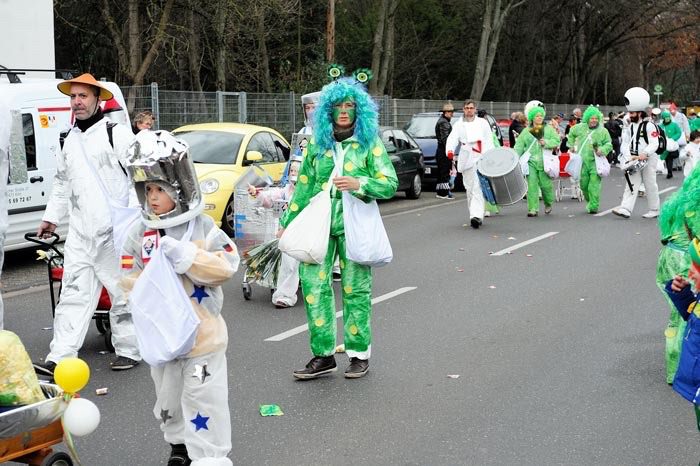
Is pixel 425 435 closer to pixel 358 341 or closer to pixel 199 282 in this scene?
pixel 358 341

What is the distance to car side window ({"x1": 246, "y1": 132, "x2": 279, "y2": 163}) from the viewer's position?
1520 centimetres

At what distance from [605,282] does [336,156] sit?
498 cm

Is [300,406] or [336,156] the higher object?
[336,156]

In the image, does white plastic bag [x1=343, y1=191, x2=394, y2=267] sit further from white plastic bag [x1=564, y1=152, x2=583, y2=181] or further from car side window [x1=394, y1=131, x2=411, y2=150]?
car side window [x1=394, y1=131, x2=411, y2=150]

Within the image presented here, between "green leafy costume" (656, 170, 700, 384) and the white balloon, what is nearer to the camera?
the white balloon

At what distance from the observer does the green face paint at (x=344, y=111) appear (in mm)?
6738

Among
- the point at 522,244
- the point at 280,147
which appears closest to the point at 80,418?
the point at 522,244

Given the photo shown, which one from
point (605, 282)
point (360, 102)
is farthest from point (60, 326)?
point (605, 282)

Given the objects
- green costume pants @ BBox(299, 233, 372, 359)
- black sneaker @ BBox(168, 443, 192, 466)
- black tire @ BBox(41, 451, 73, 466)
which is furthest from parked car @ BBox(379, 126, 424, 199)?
black tire @ BBox(41, 451, 73, 466)

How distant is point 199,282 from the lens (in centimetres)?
478

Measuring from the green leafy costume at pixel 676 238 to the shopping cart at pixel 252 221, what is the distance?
13.8ft

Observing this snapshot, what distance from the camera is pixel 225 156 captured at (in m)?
14.9

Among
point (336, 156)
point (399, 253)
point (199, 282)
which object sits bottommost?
point (399, 253)

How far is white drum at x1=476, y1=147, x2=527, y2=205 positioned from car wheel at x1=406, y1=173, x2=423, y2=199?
5.31 meters
